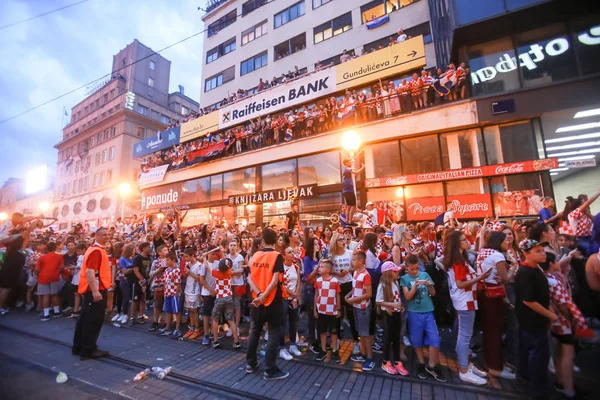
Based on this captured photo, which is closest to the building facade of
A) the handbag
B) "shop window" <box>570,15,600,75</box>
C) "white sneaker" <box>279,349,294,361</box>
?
"white sneaker" <box>279,349,294,361</box>

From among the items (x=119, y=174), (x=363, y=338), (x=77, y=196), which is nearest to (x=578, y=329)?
(x=363, y=338)

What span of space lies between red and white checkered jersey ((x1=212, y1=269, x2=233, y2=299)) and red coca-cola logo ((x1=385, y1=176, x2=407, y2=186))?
10.0m

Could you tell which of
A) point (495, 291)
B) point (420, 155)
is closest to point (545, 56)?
point (420, 155)

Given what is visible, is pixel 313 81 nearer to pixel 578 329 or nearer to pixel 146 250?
pixel 146 250

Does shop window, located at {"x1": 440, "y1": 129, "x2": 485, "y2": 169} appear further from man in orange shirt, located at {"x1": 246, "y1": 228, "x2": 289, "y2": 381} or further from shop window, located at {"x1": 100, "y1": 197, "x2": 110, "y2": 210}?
shop window, located at {"x1": 100, "y1": 197, "x2": 110, "y2": 210}

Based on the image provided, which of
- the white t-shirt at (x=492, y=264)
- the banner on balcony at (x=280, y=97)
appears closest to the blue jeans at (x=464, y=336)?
the white t-shirt at (x=492, y=264)

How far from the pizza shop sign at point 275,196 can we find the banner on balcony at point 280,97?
5.75 m

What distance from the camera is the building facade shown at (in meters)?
36.3

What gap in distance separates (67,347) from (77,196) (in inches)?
1756

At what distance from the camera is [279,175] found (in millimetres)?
17312

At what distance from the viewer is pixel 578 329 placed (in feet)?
12.0

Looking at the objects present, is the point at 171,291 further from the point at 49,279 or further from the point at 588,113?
the point at 588,113

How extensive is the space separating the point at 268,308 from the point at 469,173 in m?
11.3

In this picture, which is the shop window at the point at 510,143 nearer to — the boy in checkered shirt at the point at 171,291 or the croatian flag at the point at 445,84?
the croatian flag at the point at 445,84
